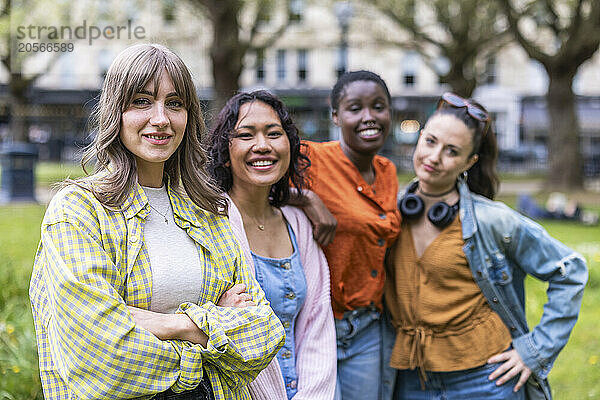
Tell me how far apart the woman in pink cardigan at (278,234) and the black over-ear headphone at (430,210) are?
60cm

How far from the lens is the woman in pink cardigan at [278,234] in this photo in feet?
8.94

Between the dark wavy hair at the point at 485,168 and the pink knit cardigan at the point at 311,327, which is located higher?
the dark wavy hair at the point at 485,168

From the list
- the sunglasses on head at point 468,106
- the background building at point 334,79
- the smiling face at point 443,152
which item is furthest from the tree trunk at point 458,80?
the smiling face at point 443,152

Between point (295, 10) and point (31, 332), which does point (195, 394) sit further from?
point (295, 10)

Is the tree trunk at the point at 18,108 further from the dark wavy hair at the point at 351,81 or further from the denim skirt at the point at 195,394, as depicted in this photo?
the denim skirt at the point at 195,394

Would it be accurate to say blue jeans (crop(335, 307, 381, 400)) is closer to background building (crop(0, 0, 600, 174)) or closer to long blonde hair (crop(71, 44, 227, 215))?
long blonde hair (crop(71, 44, 227, 215))

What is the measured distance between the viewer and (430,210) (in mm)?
3244

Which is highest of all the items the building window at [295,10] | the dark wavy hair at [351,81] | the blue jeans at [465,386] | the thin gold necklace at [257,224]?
the building window at [295,10]

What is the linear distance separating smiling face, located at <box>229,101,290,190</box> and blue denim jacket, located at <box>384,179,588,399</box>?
101 centimetres

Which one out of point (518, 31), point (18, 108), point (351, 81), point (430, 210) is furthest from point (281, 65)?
point (430, 210)

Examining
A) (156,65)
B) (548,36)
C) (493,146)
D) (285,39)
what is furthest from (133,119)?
(285,39)

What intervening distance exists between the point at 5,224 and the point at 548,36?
22.5m

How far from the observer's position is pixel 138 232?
7.08ft

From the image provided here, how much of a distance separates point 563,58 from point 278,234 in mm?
16054
